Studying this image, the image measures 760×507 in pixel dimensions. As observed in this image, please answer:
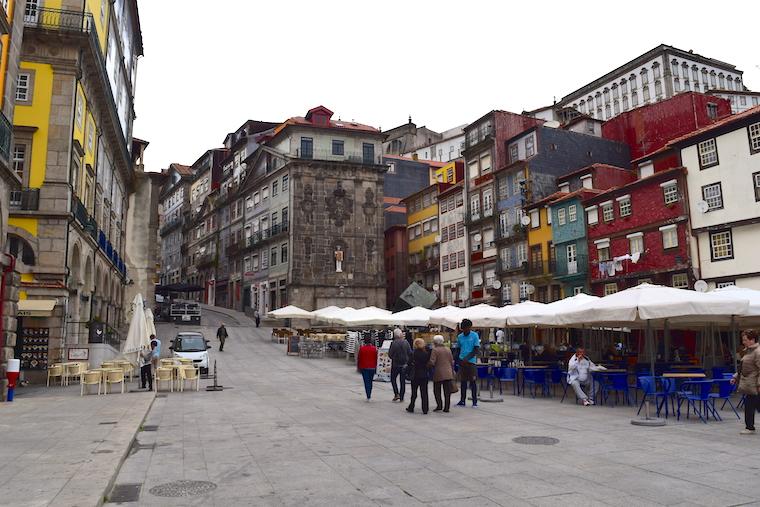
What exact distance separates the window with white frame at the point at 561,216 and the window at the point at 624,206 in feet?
15.2

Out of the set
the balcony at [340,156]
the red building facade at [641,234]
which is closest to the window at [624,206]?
the red building facade at [641,234]

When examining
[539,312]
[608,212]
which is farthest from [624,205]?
[539,312]

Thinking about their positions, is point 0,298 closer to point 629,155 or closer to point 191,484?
point 191,484

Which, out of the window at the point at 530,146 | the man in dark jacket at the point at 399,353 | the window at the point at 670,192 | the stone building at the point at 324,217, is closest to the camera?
the man in dark jacket at the point at 399,353

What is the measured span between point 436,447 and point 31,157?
69.9 feet

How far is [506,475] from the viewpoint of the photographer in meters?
7.20

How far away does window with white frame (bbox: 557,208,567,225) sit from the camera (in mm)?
40750

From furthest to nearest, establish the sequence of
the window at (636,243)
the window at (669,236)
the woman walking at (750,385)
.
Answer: the window at (636,243), the window at (669,236), the woman walking at (750,385)

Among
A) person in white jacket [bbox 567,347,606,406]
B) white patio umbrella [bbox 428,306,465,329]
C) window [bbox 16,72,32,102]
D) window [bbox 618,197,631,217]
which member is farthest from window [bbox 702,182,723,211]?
window [bbox 16,72,32,102]

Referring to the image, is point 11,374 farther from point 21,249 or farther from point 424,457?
point 424,457

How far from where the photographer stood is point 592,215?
38594 mm

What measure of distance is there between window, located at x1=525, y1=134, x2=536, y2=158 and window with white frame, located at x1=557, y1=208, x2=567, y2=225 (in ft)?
19.1

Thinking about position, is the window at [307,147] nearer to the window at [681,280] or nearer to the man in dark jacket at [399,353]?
the window at [681,280]

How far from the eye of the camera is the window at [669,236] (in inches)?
1288
